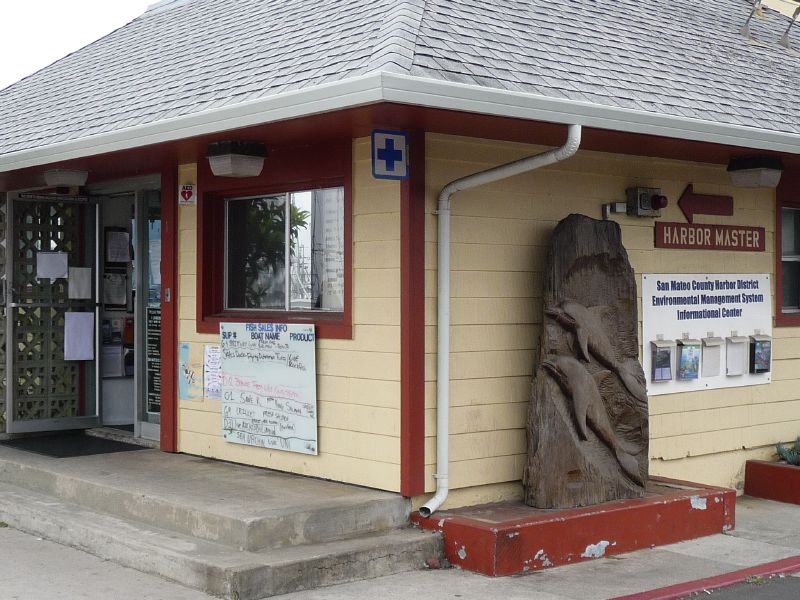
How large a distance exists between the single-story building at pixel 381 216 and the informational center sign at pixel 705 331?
0.06m

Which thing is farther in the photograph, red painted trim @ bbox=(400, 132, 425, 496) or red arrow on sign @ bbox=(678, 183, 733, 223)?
red arrow on sign @ bbox=(678, 183, 733, 223)

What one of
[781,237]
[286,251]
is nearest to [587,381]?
[286,251]

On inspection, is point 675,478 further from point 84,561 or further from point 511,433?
point 84,561

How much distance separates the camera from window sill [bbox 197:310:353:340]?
25.0 ft

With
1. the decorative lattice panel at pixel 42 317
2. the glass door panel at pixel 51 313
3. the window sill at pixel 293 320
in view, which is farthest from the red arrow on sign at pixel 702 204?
the decorative lattice panel at pixel 42 317

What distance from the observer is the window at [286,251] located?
312 inches

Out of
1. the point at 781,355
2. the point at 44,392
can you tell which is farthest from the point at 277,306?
the point at 781,355

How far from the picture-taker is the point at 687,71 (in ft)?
28.5

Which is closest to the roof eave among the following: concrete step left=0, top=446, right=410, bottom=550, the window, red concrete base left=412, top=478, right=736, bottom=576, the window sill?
the window

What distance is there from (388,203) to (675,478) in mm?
3519

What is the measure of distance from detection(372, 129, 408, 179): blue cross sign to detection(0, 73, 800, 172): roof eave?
75cm

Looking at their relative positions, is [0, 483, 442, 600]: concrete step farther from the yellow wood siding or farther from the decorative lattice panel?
the decorative lattice panel

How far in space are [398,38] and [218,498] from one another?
10.3ft

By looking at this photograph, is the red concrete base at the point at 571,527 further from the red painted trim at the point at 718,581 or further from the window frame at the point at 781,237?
the window frame at the point at 781,237
